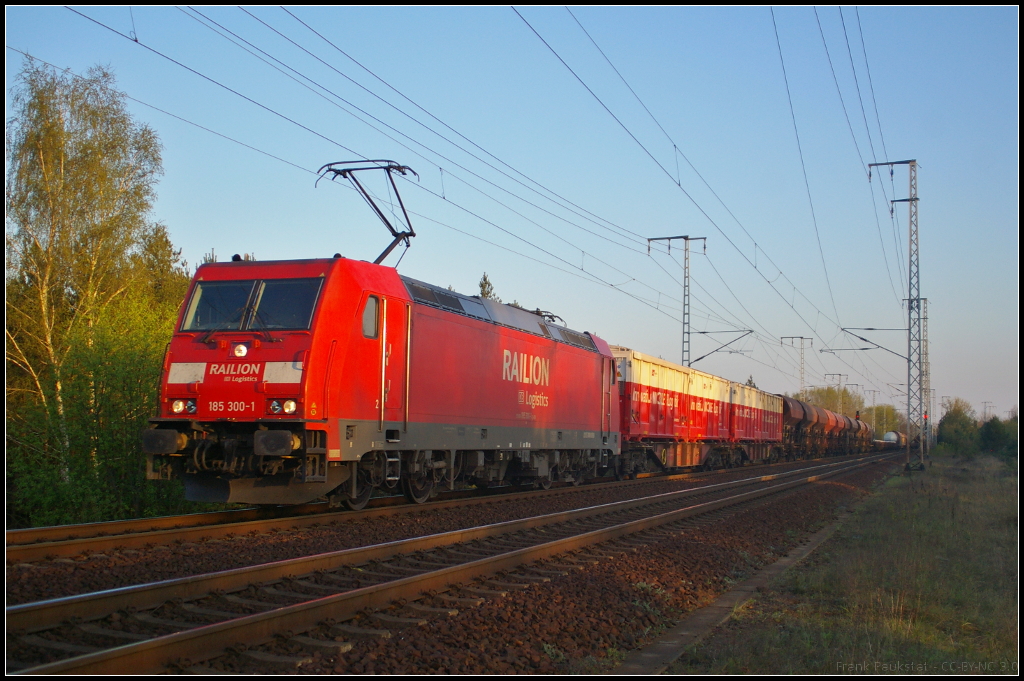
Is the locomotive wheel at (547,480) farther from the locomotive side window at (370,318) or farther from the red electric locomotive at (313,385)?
the locomotive side window at (370,318)

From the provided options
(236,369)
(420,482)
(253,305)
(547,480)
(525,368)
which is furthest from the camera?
(547,480)

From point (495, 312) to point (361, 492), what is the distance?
503 centimetres

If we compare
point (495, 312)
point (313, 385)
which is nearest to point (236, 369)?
point (313, 385)

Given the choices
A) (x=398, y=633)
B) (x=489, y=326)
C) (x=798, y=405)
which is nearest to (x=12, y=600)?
(x=398, y=633)

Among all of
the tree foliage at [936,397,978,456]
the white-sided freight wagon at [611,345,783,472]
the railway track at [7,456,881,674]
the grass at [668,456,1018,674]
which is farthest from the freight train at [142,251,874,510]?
the tree foliage at [936,397,978,456]

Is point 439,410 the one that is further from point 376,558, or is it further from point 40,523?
point 40,523

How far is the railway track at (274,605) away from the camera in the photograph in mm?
4953

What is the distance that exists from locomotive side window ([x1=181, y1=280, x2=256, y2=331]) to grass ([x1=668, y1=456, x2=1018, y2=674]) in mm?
7626

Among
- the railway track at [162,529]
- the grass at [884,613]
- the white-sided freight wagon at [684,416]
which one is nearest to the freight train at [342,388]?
the railway track at [162,529]

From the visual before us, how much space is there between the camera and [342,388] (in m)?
10.8

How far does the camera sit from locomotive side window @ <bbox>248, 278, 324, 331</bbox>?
1075cm

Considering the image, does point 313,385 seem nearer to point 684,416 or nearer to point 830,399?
point 684,416

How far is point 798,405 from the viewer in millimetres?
46062

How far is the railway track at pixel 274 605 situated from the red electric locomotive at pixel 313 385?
2398 millimetres
